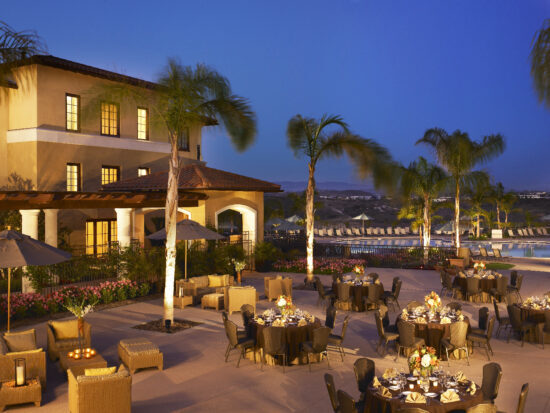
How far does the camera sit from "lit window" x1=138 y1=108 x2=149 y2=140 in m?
28.3

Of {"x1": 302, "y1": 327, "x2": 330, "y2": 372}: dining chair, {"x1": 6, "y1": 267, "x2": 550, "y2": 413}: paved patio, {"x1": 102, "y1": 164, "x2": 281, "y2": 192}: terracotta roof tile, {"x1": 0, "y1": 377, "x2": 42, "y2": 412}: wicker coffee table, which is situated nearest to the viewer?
{"x1": 0, "y1": 377, "x2": 42, "y2": 412}: wicker coffee table

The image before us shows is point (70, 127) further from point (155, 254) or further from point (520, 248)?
point (520, 248)

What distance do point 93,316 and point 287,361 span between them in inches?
287

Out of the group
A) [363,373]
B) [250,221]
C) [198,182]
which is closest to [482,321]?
[363,373]

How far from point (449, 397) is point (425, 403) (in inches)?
13.3

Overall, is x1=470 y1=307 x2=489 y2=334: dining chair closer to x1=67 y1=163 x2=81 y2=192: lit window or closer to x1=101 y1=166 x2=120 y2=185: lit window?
x1=67 y1=163 x2=81 y2=192: lit window

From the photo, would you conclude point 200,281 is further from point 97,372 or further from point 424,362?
point 424,362

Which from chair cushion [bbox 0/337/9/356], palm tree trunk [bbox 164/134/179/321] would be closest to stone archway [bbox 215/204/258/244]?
palm tree trunk [bbox 164/134/179/321]

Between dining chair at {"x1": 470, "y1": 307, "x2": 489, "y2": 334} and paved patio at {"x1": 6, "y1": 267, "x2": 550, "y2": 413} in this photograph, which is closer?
paved patio at {"x1": 6, "y1": 267, "x2": 550, "y2": 413}

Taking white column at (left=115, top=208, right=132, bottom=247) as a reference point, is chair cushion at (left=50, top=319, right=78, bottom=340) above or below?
below

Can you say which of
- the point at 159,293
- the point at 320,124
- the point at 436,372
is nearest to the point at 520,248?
the point at 320,124

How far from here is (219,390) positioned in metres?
9.66

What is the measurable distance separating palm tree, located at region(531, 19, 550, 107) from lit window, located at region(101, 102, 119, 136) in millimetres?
20340

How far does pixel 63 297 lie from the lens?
52.6 feet
